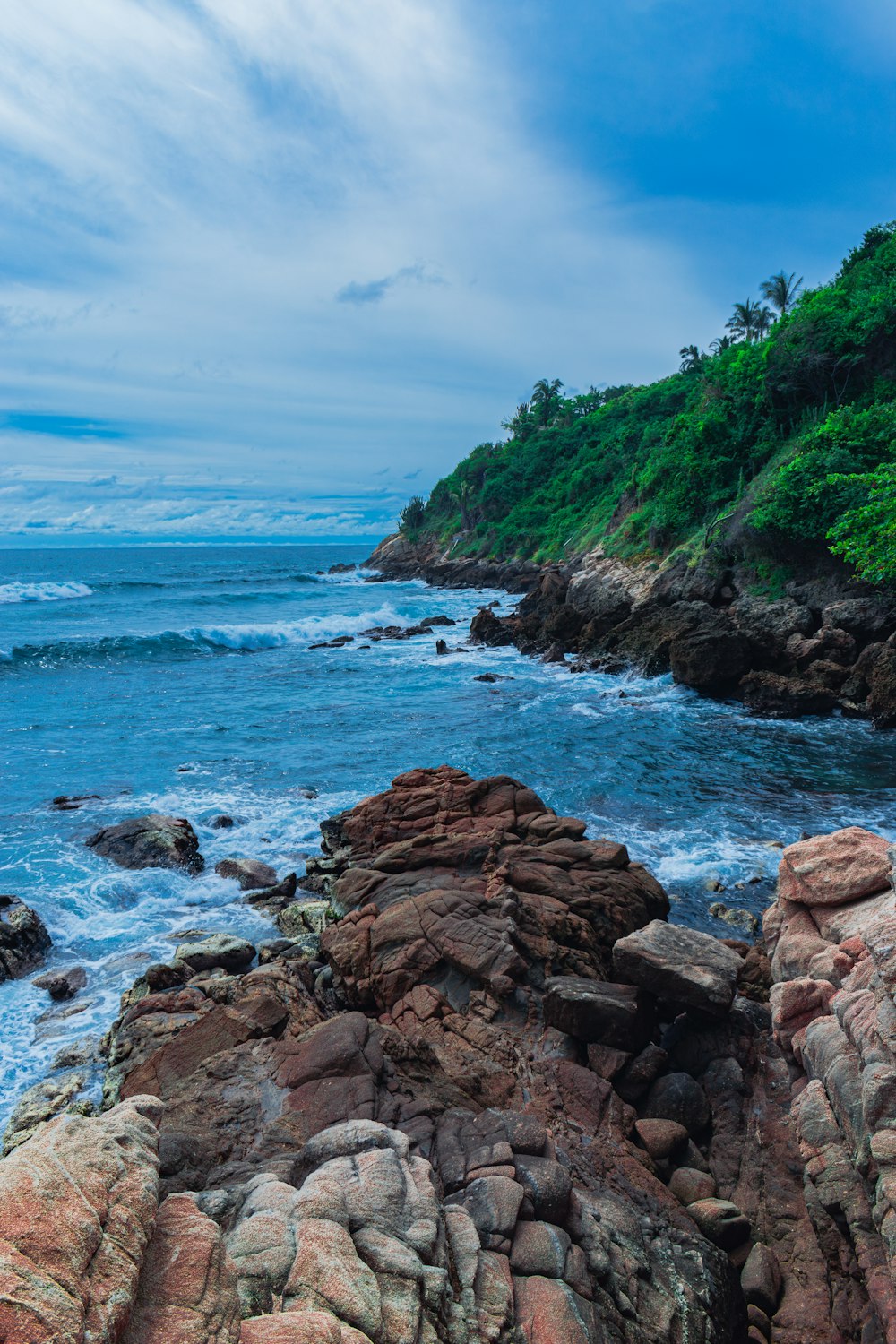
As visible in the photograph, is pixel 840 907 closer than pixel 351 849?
Yes

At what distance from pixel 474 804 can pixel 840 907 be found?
7802mm

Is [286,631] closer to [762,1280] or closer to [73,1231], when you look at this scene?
[762,1280]

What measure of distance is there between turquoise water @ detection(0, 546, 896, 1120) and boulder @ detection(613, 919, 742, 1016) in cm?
399

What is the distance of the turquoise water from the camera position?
47.7 feet

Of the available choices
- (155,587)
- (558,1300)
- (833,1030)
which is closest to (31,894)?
(558,1300)

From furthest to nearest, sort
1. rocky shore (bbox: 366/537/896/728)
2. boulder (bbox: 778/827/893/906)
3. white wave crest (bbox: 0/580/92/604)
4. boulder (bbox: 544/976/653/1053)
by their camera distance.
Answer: white wave crest (bbox: 0/580/92/604), rocky shore (bbox: 366/537/896/728), boulder (bbox: 544/976/653/1053), boulder (bbox: 778/827/893/906)

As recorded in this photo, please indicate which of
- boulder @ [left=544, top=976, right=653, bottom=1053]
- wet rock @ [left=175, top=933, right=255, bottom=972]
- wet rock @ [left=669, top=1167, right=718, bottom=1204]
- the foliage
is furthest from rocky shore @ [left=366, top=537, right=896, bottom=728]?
wet rock @ [left=175, top=933, right=255, bottom=972]

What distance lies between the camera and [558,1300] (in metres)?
5.12

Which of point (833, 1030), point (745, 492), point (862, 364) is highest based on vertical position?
point (862, 364)

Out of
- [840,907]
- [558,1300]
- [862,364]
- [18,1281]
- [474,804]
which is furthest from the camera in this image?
[862,364]

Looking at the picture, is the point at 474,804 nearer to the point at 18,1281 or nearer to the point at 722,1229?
the point at 722,1229

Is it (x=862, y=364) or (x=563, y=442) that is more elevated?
(x=563, y=442)

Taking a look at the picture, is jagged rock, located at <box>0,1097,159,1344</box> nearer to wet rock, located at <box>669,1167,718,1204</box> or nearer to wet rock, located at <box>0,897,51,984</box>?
wet rock, located at <box>669,1167,718,1204</box>

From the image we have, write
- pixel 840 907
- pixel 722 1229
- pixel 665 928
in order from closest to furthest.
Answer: pixel 722 1229, pixel 840 907, pixel 665 928
